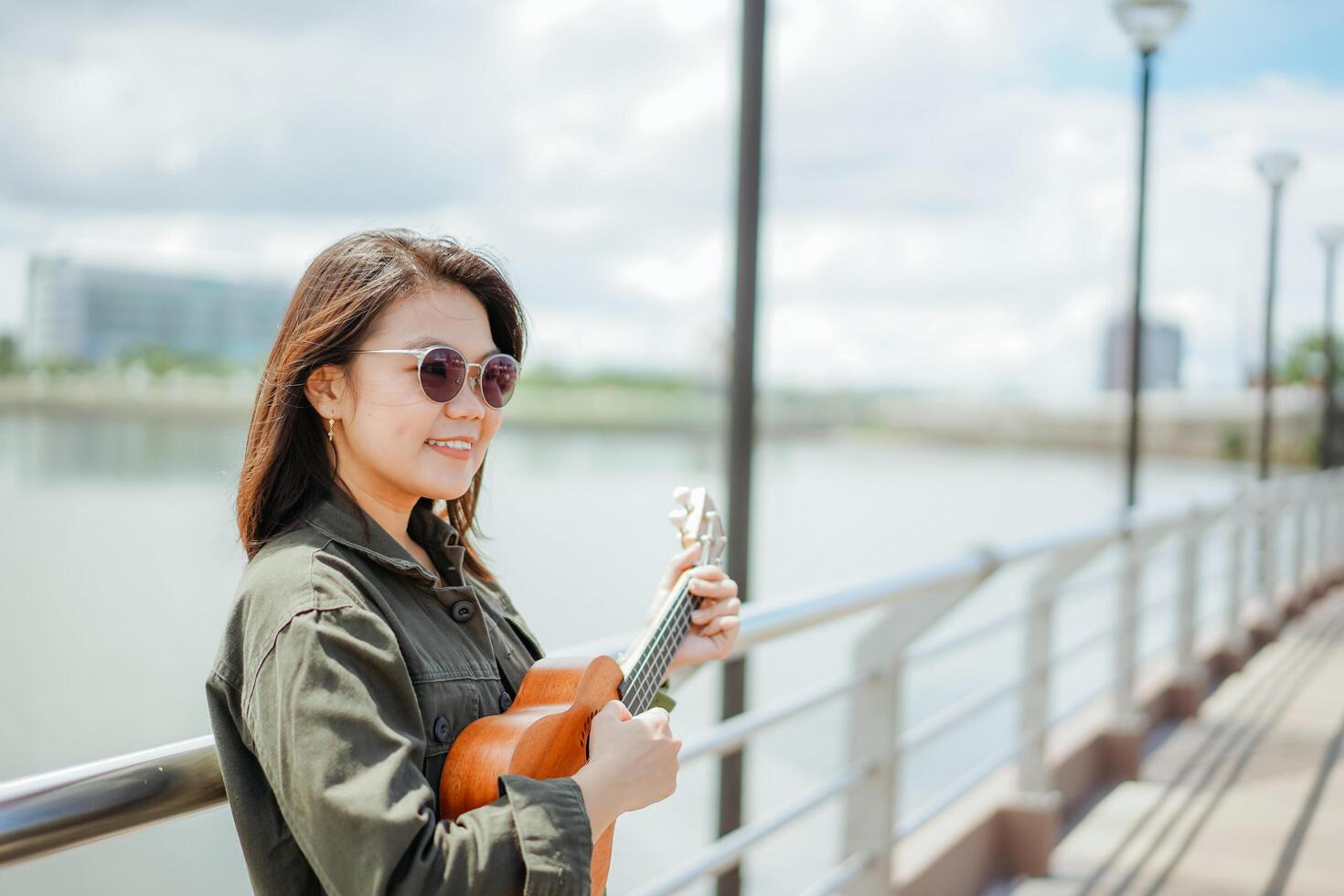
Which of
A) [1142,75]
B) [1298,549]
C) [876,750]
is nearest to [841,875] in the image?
[876,750]

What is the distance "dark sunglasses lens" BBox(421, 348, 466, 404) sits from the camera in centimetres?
98

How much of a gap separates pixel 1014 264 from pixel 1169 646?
60.3 m

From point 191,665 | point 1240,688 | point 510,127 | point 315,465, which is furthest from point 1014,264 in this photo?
point 315,465

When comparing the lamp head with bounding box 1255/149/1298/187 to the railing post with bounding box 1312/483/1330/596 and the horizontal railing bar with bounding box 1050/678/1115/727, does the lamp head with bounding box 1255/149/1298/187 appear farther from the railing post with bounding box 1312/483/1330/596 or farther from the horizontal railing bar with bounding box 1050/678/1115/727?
the horizontal railing bar with bounding box 1050/678/1115/727

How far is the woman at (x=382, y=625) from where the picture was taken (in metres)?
0.80

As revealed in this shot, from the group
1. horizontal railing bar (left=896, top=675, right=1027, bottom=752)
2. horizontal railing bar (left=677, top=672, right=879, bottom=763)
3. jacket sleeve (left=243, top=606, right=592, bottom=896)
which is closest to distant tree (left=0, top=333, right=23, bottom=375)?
horizontal railing bar (left=677, top=672, right=879, bottom=763)

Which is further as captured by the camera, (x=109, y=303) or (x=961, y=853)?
(x=109, y=303)

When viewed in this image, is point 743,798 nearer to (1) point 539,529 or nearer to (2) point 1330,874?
(2) point 1330,874

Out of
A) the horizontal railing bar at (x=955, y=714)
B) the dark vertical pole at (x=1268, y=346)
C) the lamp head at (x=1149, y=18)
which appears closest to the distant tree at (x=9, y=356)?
the horizontal railing bar at (x=955, y=714)

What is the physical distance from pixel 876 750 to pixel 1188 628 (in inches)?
122

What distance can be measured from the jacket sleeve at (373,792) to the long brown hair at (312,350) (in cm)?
18

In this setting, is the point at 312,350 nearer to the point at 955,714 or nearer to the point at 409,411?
the point at 409,411

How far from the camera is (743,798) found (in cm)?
251

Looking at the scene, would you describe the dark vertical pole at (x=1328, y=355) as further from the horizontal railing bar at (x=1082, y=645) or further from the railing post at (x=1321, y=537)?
the horizontal railing bar at (x=1082, y=645)
